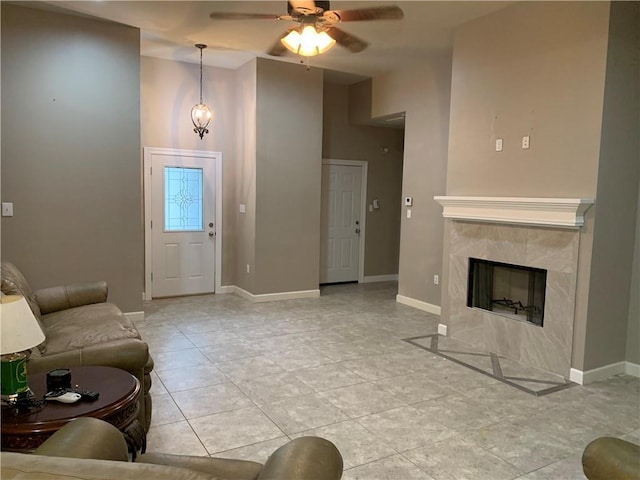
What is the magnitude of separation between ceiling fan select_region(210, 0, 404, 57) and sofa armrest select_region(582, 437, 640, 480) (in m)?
2.63

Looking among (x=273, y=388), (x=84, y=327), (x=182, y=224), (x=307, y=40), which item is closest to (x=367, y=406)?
(x=273, y=388)

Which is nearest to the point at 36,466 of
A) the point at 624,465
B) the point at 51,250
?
the point at 624,465

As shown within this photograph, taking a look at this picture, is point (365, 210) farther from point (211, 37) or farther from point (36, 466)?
point (36, 466)

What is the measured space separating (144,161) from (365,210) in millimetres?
3599

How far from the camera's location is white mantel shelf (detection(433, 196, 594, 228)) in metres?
3.63

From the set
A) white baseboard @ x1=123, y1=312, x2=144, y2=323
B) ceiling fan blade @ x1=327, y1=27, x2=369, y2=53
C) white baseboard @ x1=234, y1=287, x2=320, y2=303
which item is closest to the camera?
ceiling fan blade @ x1=327, y1=27, x2=369, y2=53

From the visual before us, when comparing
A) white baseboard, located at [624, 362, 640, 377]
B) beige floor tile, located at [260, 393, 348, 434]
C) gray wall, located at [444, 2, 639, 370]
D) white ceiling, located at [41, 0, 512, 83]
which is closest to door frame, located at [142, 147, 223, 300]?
white ceiling, located at [41, 0, 512, 83]

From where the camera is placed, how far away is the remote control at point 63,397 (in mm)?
1972

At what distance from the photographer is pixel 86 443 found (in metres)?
1.42

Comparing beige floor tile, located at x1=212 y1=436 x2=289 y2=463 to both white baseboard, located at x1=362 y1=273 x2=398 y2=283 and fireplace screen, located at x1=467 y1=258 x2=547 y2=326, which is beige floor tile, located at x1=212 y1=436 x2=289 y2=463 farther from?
white baseboard, located at x1=362 y1=273 x2=398 y2=283

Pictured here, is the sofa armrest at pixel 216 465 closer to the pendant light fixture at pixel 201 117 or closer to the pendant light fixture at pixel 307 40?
the pendant light fixture at pixel 307 40

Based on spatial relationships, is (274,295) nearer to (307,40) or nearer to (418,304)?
(418,304)

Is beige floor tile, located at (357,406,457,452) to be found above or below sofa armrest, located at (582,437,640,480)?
below

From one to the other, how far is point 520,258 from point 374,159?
4215 millimetres
